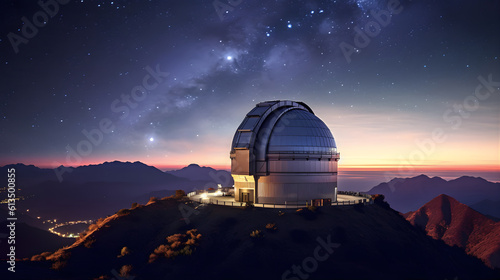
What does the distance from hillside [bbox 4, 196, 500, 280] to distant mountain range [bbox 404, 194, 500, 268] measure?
56.4m

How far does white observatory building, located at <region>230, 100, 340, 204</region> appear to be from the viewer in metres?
44.8

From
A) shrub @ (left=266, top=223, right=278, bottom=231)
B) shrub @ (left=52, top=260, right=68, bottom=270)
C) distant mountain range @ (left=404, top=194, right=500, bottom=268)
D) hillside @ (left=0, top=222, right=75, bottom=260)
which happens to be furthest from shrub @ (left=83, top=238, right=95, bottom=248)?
distant mountain range @ (left=404, top=194, right=500, bottom=268)

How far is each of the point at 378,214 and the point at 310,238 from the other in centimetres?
1413

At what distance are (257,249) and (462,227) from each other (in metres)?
100

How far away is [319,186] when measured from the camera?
46.3 m

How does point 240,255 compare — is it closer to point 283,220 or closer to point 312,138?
point 283,220

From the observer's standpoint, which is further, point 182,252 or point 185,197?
point 185,197

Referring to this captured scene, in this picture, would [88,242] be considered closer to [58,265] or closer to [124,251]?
[124,251]

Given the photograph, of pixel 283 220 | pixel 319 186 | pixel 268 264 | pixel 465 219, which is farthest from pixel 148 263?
pixel 465 219

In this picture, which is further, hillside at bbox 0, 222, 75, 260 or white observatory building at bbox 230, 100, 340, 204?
hillside at bbox 0, 222, 75, 260

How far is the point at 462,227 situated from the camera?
10538 cm

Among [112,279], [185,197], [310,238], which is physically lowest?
[112,279]

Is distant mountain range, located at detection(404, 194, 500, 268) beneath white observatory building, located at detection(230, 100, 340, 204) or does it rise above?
beneath

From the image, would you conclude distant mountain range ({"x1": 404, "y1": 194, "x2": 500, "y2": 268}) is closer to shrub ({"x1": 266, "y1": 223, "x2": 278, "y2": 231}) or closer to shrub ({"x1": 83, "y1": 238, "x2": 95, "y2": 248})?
shrub ({"x1": 266, "y1": 223, "x2": 278, "y2": 231})
